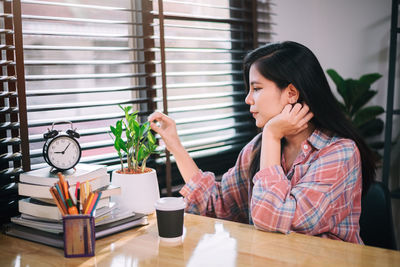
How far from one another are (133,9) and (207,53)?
57 centimetres

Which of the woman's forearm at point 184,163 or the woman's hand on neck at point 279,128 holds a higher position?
the woman's hand on neck at point 279,128

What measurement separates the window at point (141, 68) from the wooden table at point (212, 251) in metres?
0.51

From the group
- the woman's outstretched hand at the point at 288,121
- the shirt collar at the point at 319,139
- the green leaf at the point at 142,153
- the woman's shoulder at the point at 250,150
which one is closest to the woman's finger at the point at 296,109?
the woman's outstretched hand at the point at 288,121

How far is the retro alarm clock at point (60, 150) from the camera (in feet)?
4.71

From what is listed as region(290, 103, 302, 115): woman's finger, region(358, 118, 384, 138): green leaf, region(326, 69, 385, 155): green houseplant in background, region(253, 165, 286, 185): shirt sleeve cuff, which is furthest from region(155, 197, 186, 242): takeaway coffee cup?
region(358, 118, 384, 138): green leaf

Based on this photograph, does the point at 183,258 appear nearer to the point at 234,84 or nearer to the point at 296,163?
the point at 296,163

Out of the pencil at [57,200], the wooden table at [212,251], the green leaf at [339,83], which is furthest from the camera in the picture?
the green leaf at [339,83]

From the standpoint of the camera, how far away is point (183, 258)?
1.18 metres

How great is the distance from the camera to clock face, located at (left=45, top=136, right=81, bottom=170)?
144 cm

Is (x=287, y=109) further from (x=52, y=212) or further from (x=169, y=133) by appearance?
(x=52, y=212)

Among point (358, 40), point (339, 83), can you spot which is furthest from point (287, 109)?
point (358, 40)

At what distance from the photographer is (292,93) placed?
160 cm

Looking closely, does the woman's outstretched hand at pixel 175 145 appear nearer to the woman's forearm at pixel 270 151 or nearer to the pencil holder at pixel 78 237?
the woman's forearm at pixel 270 151

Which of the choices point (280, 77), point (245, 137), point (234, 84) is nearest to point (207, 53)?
point (234, 84)
